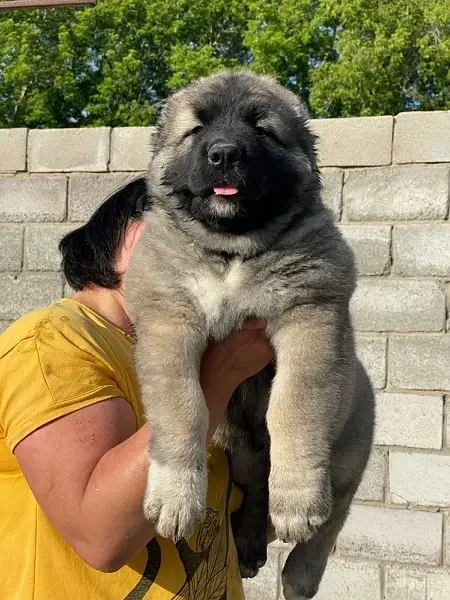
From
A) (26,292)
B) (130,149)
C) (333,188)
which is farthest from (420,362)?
(26,292)

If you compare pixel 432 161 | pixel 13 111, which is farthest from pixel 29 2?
pixel 13 111

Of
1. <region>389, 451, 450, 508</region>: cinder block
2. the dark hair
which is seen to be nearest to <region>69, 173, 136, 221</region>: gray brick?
the dark hair

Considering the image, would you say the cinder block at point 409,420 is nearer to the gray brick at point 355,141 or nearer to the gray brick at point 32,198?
the gray brick at point 355,141

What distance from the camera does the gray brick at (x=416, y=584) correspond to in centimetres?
358

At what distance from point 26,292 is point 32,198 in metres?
0.49

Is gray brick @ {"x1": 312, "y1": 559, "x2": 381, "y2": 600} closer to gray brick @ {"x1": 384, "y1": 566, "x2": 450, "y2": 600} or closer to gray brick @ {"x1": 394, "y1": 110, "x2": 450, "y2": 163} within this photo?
gray brick @ {"x1": 384, "y1": 566, "x2": 450, "y2": 600}

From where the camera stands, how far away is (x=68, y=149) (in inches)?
163

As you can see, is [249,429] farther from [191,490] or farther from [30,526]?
[30,526]

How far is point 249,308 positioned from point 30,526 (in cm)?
68

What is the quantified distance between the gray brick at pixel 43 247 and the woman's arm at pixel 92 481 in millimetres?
2570

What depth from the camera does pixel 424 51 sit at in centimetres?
2116

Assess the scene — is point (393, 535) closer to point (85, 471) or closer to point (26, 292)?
point (26, 292)

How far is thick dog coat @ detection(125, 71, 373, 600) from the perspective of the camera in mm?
1792

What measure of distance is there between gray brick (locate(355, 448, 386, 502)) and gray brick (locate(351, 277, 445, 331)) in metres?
0.58
